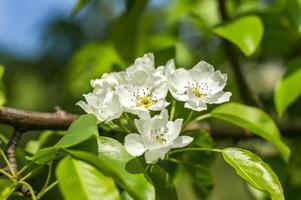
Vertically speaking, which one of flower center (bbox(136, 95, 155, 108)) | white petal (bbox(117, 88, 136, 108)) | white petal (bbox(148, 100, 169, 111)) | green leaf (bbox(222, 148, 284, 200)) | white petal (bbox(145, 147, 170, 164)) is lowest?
green leaf (bbox(222, 148, 284, 200))

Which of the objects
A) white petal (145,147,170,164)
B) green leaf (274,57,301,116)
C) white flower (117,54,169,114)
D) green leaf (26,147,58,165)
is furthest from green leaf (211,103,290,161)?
green leaf (26,147,58,165)

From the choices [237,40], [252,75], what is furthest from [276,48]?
[252,75]

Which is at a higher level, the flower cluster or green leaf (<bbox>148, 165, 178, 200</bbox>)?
the flower cluster

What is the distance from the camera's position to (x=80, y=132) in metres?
1.02

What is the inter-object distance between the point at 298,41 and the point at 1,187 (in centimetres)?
142

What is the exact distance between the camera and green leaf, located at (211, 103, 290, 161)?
1.44 meters

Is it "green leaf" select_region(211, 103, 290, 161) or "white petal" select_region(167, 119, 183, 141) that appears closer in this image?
"white petal" select_region(167, 119, 183, 141)

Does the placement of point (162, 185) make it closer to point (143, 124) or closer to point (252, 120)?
point (143, 124)

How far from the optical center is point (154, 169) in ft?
3.95

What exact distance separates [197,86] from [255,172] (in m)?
0.22

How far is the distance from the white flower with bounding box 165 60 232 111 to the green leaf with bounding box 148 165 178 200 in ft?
0.42

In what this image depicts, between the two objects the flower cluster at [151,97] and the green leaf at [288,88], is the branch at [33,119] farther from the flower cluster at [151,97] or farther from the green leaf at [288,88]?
the green leaf at [288,88]

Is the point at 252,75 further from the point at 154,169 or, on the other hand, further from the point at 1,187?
the point at 1,187

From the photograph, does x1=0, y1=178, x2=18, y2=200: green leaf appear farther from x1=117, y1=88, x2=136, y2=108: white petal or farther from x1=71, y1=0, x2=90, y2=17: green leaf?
x1=71, y1=0, x2=90, y2=17: green leaf
